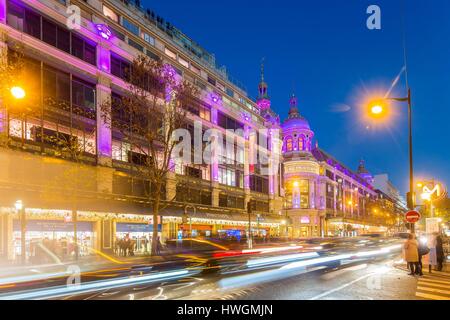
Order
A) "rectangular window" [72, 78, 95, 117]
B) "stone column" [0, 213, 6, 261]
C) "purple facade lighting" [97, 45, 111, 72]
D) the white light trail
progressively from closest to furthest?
the white light trail < "stone column" [0, 213, 6, 261] < "rectangular window" [72, 78, 95, 117] < "purple facade lighting" [97, 45, 111, 72]

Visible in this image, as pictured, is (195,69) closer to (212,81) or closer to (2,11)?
(212,81)

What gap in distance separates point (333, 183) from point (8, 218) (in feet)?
289

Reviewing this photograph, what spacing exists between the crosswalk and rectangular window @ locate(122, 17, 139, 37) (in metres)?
32.1

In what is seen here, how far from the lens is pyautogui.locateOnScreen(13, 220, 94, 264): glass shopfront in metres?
25.1

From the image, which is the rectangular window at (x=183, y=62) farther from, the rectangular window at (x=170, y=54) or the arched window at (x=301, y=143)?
the arched window at (x=301, y=143)

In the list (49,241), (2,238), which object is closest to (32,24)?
(2,238)

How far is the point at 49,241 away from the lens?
2606 centimetres

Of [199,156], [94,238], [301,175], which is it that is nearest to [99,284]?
[94,238]

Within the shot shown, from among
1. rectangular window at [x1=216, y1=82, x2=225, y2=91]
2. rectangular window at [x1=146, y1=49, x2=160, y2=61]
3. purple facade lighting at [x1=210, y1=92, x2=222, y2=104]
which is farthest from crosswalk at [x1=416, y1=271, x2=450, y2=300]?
rectangular window at [x1=216, y1=82, x2=225, y2=91]

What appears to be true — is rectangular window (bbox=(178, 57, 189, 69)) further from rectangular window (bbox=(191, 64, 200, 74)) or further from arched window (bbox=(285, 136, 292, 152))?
arched window (bbox=(285, 136, 292, 152))

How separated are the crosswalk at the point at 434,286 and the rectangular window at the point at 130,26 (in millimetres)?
32090

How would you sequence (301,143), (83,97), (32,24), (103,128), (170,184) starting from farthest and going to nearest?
(301,143) < (170,184) < (103,128) < (83,97) < (32,24)

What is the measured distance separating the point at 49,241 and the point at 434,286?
23060mm

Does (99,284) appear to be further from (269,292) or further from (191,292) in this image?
(269,292)
